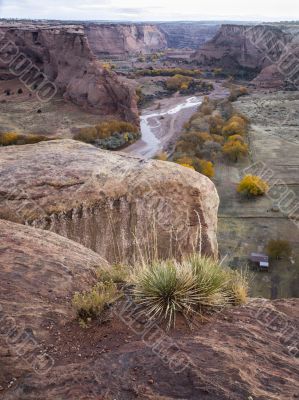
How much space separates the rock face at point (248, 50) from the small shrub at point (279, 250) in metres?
66.8

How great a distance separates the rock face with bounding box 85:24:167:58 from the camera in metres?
127

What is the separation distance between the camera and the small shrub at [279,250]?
2106cm

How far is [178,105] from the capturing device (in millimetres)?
68562

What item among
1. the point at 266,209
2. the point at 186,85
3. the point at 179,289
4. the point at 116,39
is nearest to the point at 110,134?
the point at 266,209

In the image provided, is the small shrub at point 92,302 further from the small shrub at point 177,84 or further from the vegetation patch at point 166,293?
the small shrub at point 177,84

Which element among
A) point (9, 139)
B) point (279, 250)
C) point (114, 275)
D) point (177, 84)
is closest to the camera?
point (114, 275)

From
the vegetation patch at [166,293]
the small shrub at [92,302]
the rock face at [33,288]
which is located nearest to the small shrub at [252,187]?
the rock face at [33,288]

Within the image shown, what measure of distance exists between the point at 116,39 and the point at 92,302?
463 ft

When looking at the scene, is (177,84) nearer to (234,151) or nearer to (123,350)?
(234,151)

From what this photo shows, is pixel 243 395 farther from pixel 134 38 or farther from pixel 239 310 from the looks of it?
pixel 134 38

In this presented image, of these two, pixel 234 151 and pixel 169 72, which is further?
pixel 169 72

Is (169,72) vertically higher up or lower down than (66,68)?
lower down

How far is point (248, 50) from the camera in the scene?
9462 cm

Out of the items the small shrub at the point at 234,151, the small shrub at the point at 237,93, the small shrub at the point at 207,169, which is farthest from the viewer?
the small shrub at the point at 237,93
